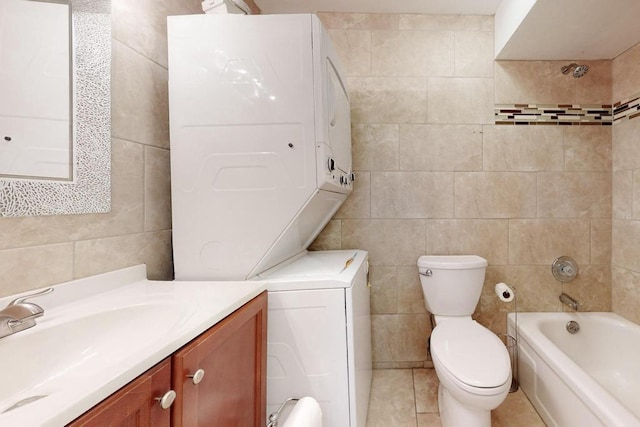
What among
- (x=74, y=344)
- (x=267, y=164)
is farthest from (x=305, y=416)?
(x=267, y=164)

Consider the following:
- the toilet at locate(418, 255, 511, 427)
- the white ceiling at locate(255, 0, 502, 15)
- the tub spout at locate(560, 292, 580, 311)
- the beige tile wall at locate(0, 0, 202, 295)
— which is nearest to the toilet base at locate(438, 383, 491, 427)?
the toilet at locate(418, 255, 511, 427)

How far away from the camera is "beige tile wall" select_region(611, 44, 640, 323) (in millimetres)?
1897

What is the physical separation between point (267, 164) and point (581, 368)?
2.30 meters

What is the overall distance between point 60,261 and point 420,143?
2.03 m

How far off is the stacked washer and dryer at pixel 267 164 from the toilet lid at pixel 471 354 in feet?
1.68

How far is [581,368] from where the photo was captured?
1903mm

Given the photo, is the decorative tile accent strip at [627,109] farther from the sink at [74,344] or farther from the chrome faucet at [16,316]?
the chrome faucet at [16,316]

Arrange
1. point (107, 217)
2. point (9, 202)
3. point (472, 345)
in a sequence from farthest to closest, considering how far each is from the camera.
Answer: point (472, 345) → point (107, 217) → point (9, 202)

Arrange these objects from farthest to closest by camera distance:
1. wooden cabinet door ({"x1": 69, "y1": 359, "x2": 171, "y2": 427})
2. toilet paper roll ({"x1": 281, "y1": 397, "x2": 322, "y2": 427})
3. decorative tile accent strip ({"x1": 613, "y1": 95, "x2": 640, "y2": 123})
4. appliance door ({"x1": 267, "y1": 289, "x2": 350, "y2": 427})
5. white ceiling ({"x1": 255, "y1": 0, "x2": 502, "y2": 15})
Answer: white ceiling ({"x1": 255, "y1": 0, "x2": 502, "y2": 15}) → decorative tile accent strip ({"x1": 613, "y1": 95, "x2": 640, "y2": 123}) → appliance door ({"x1": 267, "y1": 289, "x2": 350, "y2": 427}) → toilet paper roll ({"x1": 281, "y1": 397, "x2": 322, "y2": 427}) → wooden cabinet door ({"x1": 69, "y1": 359, "x2": 171, "y2": 427})

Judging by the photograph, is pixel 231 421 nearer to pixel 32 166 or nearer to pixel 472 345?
pixel 32 166

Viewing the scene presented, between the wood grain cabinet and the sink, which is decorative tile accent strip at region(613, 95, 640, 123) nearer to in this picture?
the wood grain cabinet

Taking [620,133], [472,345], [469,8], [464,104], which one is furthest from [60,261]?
[620,133]

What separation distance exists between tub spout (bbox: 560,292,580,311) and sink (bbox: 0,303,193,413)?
2391 mm

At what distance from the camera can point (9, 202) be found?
79 cm
